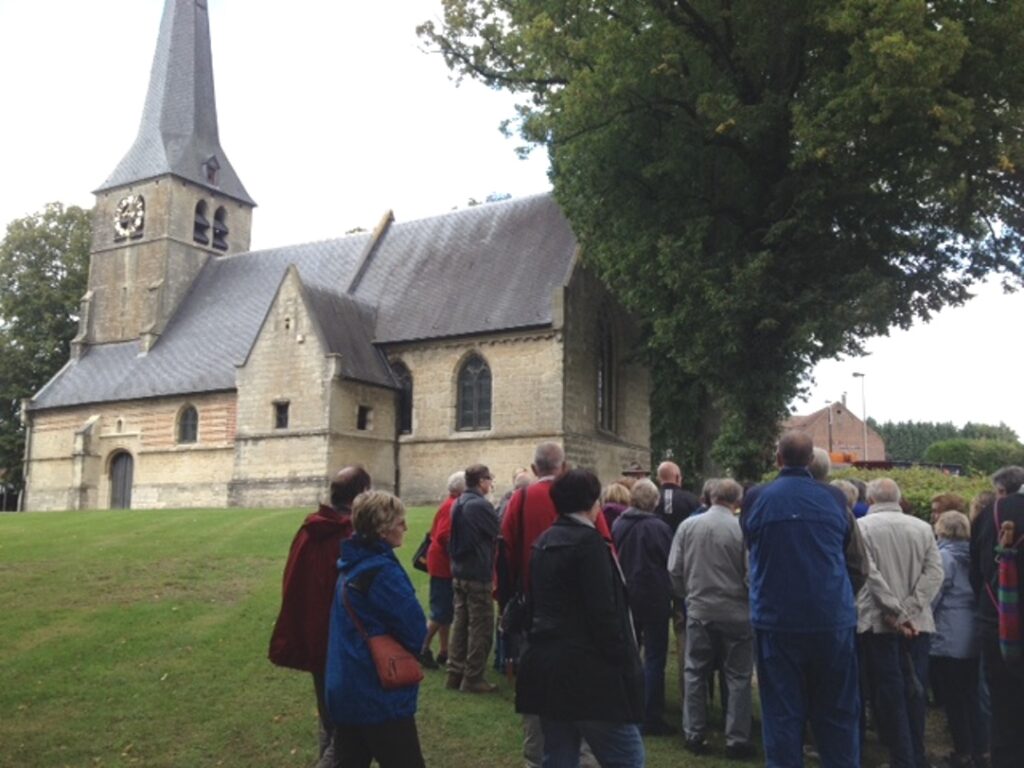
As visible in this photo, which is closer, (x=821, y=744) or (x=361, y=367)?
(x=821, y=744)

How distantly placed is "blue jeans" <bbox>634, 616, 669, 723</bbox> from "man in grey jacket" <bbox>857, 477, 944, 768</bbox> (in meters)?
1.61

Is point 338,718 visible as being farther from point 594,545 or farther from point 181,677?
point 181,677

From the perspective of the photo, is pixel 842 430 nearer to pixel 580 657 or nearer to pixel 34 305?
pixel 34 305

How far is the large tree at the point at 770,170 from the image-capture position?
1688 centimetres

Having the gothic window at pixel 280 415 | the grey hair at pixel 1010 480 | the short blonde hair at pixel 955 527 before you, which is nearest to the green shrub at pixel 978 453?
the gothic window at pixel 280 415

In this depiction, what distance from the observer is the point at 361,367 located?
29719mm

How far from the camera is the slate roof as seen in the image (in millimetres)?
29609

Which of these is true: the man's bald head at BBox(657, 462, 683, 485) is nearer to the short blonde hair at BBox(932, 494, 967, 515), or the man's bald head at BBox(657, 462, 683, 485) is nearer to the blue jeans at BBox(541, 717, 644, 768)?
the short blonde hair at BBox(932, 494, 967, 515)

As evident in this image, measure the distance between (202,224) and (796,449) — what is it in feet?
129

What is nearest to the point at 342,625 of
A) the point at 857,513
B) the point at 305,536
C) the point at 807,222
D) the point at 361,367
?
Answer: the point at 305,536

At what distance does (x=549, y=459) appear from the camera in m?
6.23

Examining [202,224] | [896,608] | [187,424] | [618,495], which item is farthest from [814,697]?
[202,224]

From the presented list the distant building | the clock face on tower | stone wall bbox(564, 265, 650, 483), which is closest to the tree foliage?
the distant building

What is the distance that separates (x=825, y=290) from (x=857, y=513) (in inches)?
479
